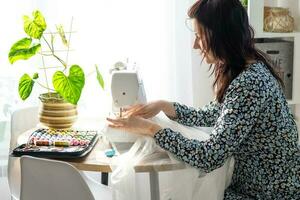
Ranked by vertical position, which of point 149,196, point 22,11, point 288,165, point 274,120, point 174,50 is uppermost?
point 22,11

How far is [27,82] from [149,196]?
715mm

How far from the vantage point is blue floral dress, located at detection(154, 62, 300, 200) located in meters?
1.58

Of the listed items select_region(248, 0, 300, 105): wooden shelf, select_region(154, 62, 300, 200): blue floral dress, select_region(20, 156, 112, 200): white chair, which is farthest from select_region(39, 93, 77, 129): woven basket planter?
select_region(248, 0, 300, 105): wooden shelf

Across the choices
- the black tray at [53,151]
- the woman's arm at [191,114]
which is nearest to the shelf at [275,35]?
the woman's arm at [191,114]

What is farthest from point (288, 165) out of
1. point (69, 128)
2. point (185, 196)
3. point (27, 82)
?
point (27, 82)

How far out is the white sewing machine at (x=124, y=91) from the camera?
5.84 ft

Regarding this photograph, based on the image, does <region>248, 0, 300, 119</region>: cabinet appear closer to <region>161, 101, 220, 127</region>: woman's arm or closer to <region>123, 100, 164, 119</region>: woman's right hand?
<region>161, 101, 220, 127</region>: woman's arm

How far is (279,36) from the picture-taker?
2.45m

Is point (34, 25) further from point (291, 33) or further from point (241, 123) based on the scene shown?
point (291, 33)

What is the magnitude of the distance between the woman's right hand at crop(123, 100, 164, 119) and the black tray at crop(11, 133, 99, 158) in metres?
0.21

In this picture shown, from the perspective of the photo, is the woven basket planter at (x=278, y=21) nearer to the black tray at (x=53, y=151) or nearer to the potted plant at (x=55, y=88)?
the potted plant at (x=55, y=88)

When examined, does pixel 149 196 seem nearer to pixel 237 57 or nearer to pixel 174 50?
pixel 237 57

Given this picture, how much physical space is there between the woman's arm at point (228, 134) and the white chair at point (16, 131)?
3.13 ft

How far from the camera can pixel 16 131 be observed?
2297 millimetres
